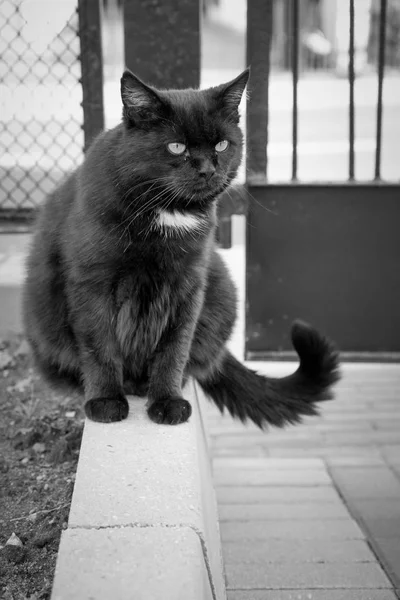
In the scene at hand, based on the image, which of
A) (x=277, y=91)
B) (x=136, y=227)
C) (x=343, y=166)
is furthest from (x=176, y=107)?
(x=277, y=91)

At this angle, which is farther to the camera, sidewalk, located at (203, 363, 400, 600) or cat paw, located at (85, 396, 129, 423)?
sidewalk, located at (203, 363, 400, 600)

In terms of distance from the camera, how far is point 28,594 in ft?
4.29

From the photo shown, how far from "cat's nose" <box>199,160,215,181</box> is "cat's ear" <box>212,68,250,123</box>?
20 cm

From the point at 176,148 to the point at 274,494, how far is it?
143cm

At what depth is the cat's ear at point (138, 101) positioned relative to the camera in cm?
168

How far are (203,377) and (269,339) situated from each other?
1104mm

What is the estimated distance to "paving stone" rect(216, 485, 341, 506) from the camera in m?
2.52

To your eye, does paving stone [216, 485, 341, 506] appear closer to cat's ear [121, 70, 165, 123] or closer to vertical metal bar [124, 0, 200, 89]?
cat's ear [121, 70, 165, 123]

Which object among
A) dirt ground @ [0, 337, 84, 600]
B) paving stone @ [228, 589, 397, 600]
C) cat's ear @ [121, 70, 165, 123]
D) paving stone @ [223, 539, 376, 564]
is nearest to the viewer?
dirt ground @ [0, 337, 84, 600]

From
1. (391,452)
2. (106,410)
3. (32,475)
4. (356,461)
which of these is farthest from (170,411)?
(391,452)

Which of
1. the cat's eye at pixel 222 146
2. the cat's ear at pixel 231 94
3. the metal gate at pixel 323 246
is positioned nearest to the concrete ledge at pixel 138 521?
the cat's eye at pixel 222 146

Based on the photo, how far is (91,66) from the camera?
2.88 m

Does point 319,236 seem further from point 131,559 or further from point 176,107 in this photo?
point 131,559

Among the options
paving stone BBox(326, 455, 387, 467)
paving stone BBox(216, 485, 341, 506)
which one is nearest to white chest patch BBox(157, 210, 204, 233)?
paving stone BBox(216, 485, 341, 506)
